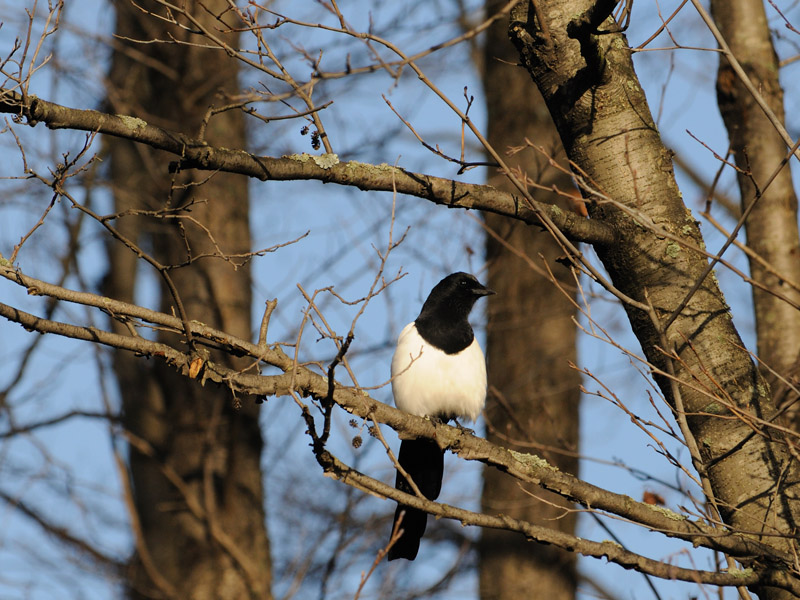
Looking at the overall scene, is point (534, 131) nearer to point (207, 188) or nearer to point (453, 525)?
Answer: point (207, 188)

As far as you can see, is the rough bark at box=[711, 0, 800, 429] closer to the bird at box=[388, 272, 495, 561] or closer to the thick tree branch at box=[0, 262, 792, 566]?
the bird at box=[388, 272, 495, 561]

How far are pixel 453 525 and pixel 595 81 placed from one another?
5.79m

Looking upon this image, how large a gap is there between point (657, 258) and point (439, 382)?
5.99 feet

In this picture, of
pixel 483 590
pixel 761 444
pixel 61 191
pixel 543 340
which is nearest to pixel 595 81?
pixel 761 444

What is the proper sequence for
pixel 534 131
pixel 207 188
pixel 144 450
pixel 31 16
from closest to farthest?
pixel 31 16 < pixel 144 450 < pixel 207 188 < pixel 534 131

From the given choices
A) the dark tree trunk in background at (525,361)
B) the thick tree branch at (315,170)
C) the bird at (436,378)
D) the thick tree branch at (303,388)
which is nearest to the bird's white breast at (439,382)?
the bird at (436,378)

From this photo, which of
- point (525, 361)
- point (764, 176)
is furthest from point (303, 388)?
point (525, 361)

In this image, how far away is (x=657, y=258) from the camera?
3.38 m

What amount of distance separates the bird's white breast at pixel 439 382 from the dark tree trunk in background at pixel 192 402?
1.82 meters

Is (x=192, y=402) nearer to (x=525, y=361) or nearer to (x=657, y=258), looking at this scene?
(x=525, y=361)

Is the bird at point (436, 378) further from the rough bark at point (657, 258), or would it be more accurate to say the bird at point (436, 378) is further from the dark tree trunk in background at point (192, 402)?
the dark tree trunk in background at point (192, 402)

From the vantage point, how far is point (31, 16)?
329 centimetres

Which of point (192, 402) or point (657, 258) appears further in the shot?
point (192, 402)

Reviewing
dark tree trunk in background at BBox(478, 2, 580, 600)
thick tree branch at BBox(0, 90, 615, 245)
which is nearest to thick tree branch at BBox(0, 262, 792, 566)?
thick tree branch at BBox(0, 90, 615, 245)
